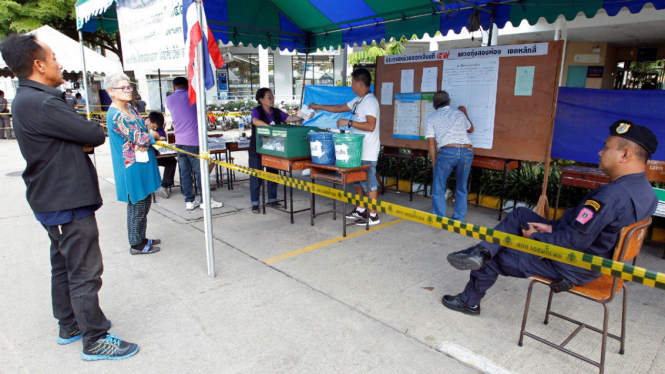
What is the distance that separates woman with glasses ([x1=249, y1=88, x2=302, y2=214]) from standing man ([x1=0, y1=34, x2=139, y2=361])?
3216 mm

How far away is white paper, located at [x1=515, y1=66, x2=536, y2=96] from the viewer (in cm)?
525

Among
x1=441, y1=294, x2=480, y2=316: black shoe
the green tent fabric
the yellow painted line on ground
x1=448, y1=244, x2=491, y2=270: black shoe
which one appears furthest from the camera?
the green tent fabric

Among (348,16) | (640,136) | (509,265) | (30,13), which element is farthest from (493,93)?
(30,13)

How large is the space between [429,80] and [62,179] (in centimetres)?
534

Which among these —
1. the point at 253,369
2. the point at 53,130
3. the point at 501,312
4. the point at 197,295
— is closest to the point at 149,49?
the point at 53,130

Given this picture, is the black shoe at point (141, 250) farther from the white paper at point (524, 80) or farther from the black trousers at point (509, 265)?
the white paper at point (524, 80)

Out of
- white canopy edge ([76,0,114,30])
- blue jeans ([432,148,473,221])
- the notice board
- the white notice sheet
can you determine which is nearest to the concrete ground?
blue jeans ([432,148,473,221])

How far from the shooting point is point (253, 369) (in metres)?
2.54

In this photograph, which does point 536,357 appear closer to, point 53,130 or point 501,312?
point 501,312

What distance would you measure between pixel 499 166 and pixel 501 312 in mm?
2966

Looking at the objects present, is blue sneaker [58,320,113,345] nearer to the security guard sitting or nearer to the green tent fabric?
the security guard sitting

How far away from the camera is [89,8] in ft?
19.8

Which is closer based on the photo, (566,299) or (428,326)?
(428,326)

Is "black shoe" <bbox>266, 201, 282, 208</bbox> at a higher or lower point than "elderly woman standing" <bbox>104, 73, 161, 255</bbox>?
lower
